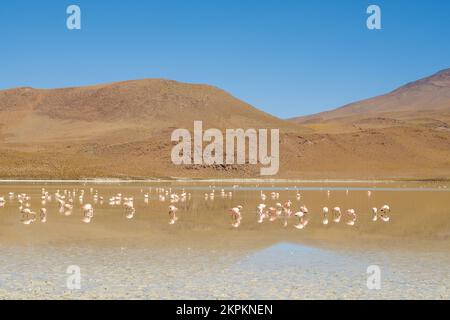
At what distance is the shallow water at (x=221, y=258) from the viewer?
983 cm

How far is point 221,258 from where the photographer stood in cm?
1318

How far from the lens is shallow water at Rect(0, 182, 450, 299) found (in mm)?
9828

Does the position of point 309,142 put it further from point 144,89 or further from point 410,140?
point 144,89

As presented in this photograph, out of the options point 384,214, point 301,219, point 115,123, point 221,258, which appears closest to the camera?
point 221,258

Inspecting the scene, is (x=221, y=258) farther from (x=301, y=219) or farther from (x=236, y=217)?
(x=236, y=217)

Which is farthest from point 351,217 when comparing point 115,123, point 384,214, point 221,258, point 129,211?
point 115,123

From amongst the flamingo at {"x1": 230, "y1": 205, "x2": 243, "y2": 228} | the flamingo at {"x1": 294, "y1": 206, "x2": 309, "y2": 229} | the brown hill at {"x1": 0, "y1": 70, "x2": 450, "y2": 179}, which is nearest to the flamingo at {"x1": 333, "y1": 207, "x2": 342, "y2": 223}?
the flamingo at {"x1": 294, "y1": 206, "x2": 309, "y2": 229}

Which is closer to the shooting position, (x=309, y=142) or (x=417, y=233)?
(x=417, y=233)

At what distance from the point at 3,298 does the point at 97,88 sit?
471 ft

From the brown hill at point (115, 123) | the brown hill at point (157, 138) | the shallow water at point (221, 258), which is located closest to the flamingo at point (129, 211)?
the shallow water at point (221, 258)

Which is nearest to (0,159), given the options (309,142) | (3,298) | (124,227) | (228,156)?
(228,156)

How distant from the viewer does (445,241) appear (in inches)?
652

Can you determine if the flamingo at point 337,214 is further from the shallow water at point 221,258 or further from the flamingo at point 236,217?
the flamingo at point 236,217

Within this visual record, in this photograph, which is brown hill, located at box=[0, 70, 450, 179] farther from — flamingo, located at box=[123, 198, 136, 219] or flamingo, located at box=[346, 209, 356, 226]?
flamingo, located at box=[346, 209, 356, 226]
